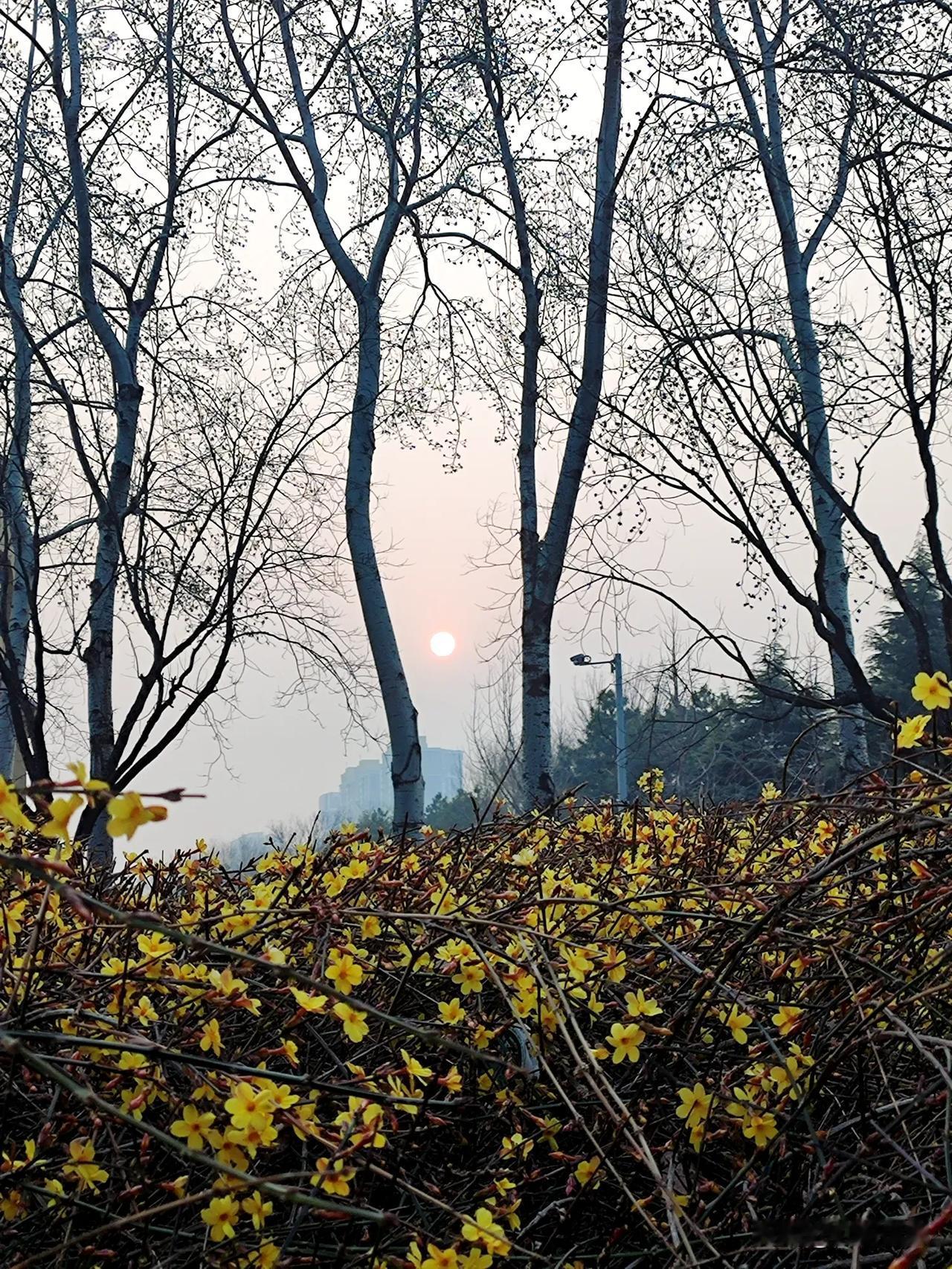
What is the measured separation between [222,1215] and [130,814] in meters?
0.55

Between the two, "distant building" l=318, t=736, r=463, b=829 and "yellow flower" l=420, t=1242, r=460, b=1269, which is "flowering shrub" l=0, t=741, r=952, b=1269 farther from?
"distant building" l=318, t=736, r=463, b=829

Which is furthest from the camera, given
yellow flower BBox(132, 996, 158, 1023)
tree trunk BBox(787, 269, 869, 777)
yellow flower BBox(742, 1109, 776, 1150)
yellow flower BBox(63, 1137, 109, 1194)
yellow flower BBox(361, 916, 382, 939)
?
tree trunk BBox(787, 269, 869, 777)

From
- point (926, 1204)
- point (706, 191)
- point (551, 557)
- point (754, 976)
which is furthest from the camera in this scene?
point (551, 557)

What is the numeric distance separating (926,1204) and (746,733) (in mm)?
27441

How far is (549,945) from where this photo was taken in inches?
77.1

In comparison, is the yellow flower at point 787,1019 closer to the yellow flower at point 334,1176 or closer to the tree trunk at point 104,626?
the yellow flower at point 334,1176

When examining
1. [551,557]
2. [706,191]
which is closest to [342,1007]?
[706,191]

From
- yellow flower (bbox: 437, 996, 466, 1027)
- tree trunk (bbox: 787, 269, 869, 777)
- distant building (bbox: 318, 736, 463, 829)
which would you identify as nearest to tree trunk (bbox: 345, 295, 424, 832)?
tree trunk (bbox: 787, 269, 869, 777)

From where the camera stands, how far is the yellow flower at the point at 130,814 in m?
1.05

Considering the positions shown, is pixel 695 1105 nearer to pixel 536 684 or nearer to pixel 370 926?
pixel 370 926

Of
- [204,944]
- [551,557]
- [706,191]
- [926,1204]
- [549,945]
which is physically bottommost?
[926,1204]

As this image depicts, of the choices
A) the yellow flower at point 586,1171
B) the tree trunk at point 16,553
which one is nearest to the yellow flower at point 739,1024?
the yellow flower at point 586,1171

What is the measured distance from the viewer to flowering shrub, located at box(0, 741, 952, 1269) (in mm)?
1407

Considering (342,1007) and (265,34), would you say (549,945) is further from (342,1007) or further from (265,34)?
(265,34)
